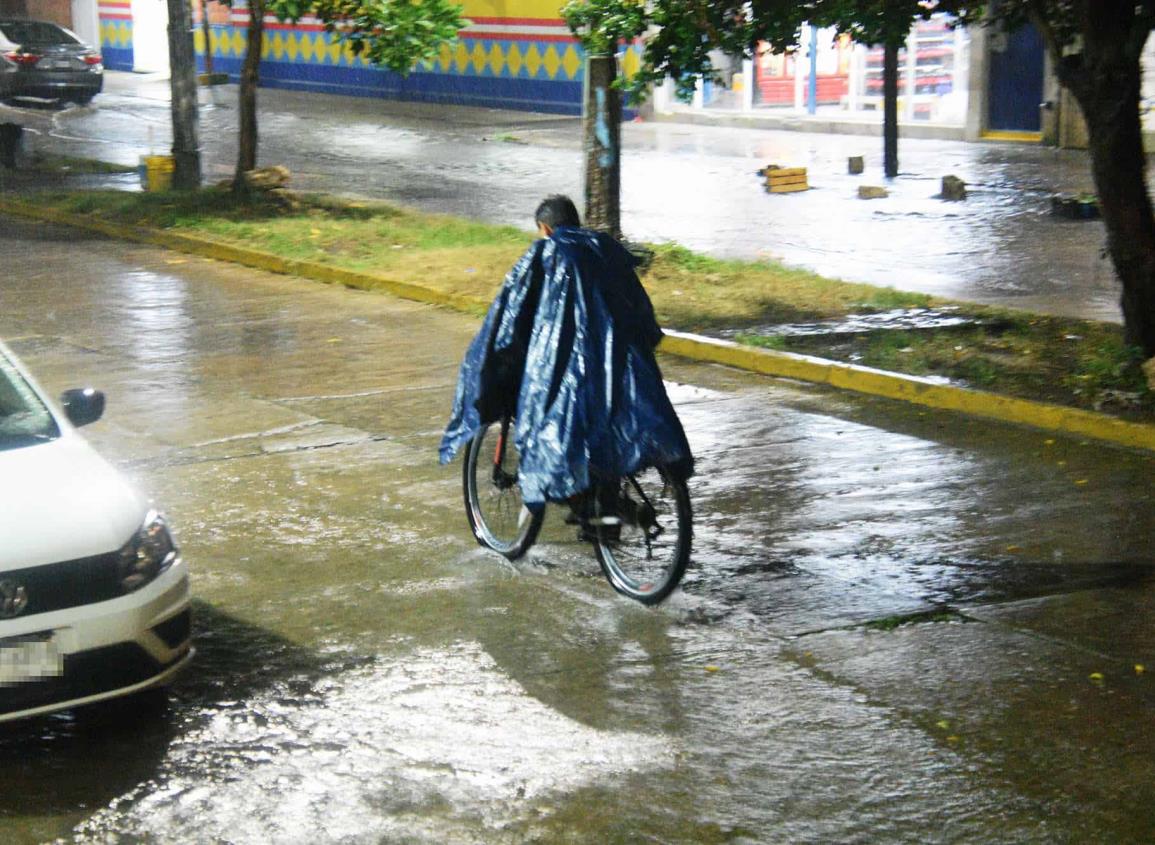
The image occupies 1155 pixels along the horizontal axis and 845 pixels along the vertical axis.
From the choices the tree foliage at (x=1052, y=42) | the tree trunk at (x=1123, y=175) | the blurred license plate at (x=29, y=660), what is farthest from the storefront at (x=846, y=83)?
the blurred license plate at (x=29, y=660)

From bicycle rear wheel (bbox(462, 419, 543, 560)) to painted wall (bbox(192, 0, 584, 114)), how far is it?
24.6 m

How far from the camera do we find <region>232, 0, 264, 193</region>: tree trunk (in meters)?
17.6

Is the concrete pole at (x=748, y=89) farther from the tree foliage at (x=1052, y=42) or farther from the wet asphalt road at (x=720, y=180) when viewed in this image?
the tree foliage at (x=1052, y=42)

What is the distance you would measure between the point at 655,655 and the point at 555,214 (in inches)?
74.8

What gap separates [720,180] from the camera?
73.4 feet

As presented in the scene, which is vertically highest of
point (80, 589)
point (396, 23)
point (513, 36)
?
point (513, 36)

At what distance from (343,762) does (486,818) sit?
1.98ft

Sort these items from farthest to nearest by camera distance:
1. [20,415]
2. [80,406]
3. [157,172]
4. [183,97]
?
1. [157,172]
2. [183,97]
3. [80,406]
4. [20,415]

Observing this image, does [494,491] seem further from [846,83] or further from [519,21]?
[519,21]

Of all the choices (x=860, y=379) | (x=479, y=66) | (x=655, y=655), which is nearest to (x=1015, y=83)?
(x=479, y=66)

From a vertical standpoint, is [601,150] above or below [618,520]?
above

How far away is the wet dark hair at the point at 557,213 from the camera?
22.2ft

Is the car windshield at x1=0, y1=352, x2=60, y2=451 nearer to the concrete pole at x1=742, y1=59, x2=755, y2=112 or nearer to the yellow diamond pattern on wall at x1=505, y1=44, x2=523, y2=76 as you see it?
the concrete pole at x1=742, y1=59, x2=755, y2=112

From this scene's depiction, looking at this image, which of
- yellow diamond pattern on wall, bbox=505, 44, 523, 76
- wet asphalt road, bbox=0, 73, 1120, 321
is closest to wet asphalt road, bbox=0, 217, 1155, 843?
wet asphalt road, bbox=0, 73, 1120, 321
